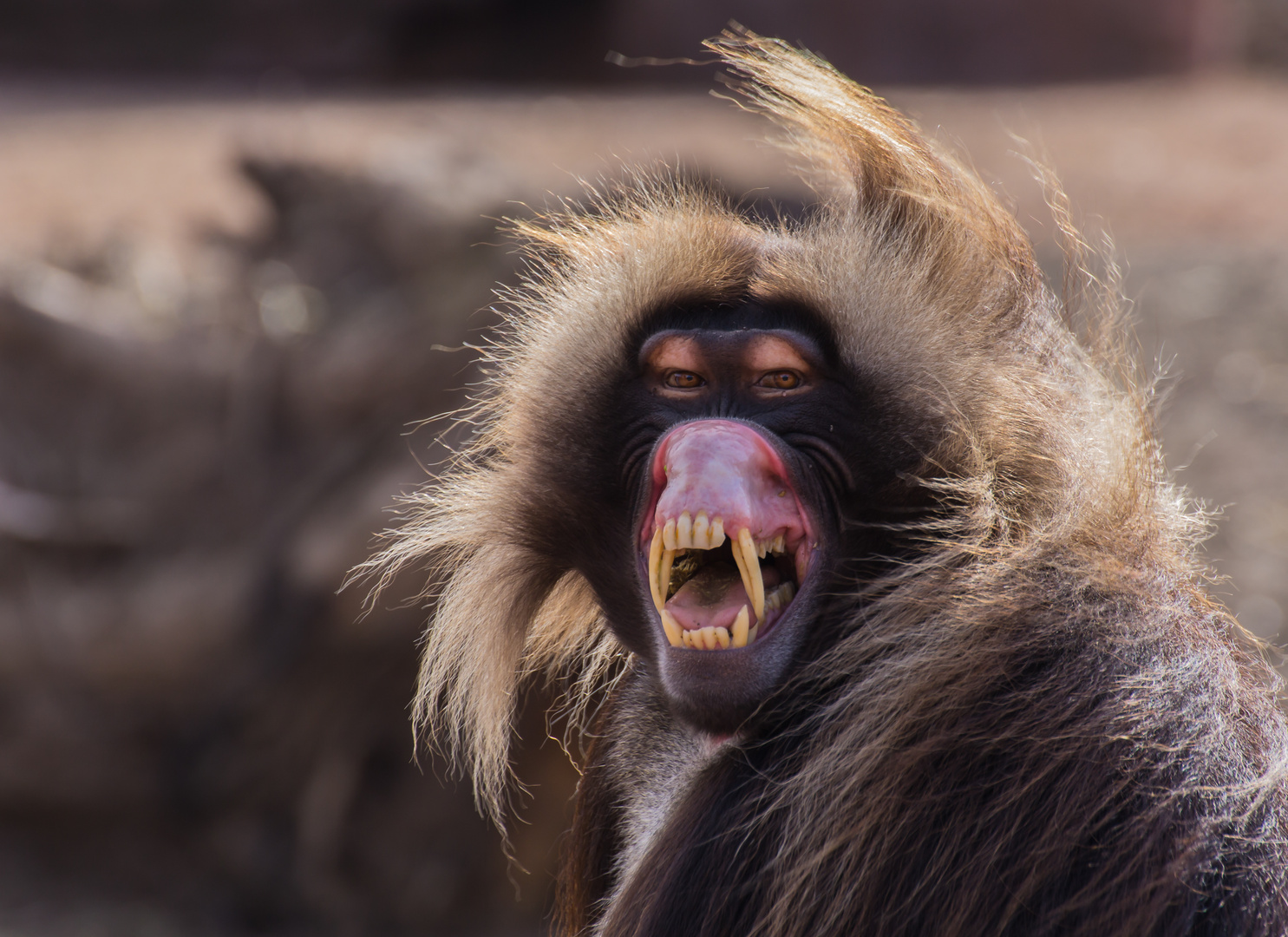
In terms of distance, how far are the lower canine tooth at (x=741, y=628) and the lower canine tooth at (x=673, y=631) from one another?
0.10 meters

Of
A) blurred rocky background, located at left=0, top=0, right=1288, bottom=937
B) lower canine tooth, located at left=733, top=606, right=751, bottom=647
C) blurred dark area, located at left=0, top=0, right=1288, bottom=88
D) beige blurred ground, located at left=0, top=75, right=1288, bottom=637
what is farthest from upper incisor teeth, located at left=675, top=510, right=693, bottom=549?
blurred dark area, located at left=0, top=0, right=1288, bottom=88

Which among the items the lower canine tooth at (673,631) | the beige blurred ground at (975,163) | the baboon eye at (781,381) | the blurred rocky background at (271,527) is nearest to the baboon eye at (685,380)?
the baboon eye at (781,381)

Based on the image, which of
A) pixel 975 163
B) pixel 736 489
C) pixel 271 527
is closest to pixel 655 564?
pixel 736 489

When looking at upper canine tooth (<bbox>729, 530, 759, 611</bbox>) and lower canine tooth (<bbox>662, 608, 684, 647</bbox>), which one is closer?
upper canine tooth (<bbox>729, 530, 759, 611</bbox>)

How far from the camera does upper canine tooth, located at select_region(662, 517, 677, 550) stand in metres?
2.11

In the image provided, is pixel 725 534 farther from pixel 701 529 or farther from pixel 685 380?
pixel 685 380

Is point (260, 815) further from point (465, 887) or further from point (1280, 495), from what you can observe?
point (1280, 495)

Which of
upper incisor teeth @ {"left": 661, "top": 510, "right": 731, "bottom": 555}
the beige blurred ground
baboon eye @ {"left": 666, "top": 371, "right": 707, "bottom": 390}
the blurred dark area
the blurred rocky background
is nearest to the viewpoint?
upper incisor teeth @ {"left": 661, "top": 510, "right": 731, "bottom": 555}

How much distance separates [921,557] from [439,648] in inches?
47.2

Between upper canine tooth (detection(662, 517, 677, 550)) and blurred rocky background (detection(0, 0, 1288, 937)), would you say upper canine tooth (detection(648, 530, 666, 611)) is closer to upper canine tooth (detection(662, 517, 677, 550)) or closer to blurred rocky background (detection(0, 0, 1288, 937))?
upper canine tooth (detection(662, 517, 677, 550))

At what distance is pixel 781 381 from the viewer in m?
2.31

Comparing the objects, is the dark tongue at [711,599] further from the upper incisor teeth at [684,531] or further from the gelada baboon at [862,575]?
the upper incisor teeth at [684,531]

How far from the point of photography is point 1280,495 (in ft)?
21.5

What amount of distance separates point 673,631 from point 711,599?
10 cm
